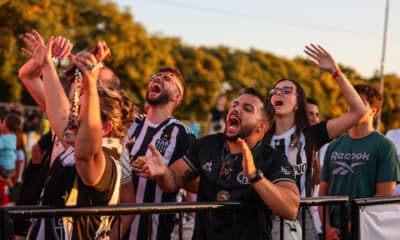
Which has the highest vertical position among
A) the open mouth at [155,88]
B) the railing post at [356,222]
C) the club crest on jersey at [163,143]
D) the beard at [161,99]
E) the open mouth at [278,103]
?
the open mouth at [155,88]

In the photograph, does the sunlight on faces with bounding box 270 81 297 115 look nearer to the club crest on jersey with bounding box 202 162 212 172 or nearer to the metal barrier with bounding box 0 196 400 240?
the metal barrier with bounding box 0 196 400 240

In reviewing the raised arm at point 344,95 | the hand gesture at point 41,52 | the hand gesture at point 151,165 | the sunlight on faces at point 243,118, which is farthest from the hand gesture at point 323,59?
the hand gesture at point 41,52

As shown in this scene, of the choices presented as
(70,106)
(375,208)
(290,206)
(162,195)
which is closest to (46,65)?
(70,106)

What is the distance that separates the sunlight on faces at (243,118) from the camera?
4688 millimetres

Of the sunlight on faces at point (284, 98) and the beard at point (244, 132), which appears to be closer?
the beard at point (244, 132)

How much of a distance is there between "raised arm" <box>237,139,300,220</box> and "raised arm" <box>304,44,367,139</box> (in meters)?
1.37

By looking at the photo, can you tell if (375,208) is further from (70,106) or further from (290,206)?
(70,106)

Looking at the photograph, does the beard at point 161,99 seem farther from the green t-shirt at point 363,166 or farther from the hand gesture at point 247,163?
the hand gesture at point 247,163

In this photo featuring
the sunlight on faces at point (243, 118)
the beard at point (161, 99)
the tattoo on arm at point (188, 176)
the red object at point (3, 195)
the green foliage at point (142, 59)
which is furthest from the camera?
the green foliage at point (142, 59)

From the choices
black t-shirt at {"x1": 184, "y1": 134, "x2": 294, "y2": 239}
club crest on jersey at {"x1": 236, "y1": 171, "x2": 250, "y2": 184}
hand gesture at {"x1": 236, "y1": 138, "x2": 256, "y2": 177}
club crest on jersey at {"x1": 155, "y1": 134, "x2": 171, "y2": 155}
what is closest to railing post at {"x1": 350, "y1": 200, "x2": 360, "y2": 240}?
black t-shirt at {"x1": 184, "y1": 134, "x2": 294, "y2": 239}

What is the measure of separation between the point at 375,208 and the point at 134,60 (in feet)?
172

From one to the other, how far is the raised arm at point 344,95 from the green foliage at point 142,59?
2222cm

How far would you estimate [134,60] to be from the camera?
5672cm

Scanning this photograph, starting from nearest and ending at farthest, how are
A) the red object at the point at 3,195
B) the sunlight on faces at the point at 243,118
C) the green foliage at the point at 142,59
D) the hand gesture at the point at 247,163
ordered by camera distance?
the hand gesture at the point at 247,163
the sunlight on faces at the point at 243,118
the red object at the point at 3,195
the green foliage at the point at 142,59
